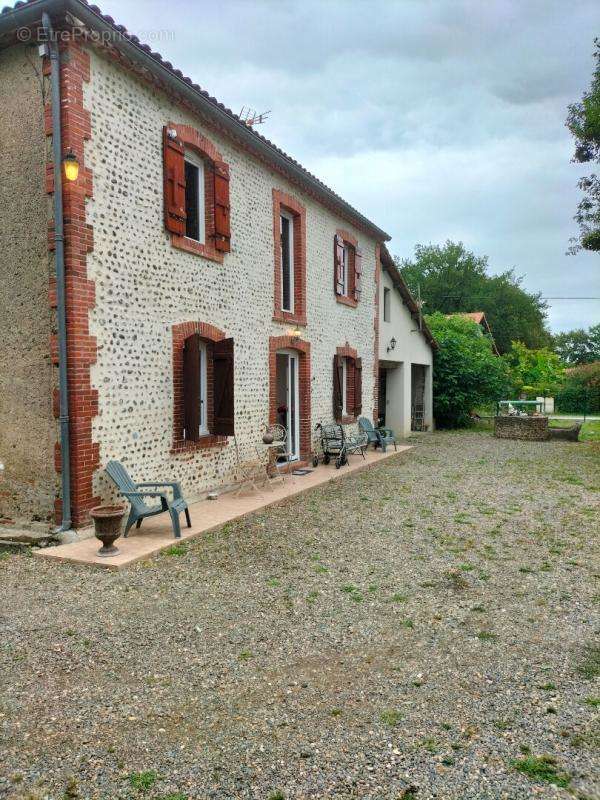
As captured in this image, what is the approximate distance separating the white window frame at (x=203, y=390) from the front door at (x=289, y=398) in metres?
3.08

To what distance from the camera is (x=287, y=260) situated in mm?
10977

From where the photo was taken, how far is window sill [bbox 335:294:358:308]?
499 inches

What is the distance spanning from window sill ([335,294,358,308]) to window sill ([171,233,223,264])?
4871mm

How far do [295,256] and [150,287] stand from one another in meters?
4.78

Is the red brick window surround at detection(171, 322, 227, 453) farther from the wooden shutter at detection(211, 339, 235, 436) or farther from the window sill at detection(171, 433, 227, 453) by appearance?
the wooden shutter at detection(211, 339, 235, 436)

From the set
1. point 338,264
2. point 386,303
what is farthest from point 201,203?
point 386,303

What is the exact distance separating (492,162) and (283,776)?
2240 cm

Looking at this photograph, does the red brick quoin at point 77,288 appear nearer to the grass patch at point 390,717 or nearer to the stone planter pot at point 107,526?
the stone planter pot at point 107,526

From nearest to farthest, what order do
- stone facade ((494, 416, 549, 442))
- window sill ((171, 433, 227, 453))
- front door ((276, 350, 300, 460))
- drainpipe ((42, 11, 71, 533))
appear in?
drainpipe ((42, 11, 71, 533)), window sill ((171, 433, 227, 453)), front door ((276, 350, 300, 460)), stone facade ((494, 416, 549, 442))

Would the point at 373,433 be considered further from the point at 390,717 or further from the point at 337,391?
the point at 390,717

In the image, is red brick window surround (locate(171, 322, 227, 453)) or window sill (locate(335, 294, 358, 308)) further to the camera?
window sill (locate(335, 294, 358, 308))

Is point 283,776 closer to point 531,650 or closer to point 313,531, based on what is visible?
point 531,650

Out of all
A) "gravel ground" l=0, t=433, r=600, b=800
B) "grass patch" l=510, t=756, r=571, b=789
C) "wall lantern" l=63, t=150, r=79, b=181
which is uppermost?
"wall lantern" l=63, t=150, r=79, b=181

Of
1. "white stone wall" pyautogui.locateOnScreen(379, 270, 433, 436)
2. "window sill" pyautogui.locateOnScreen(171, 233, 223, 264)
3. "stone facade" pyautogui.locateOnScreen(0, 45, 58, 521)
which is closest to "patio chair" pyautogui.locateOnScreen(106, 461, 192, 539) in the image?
"stone facade" pyautogui.locateOnScreen(0, 45, 58, 521)
